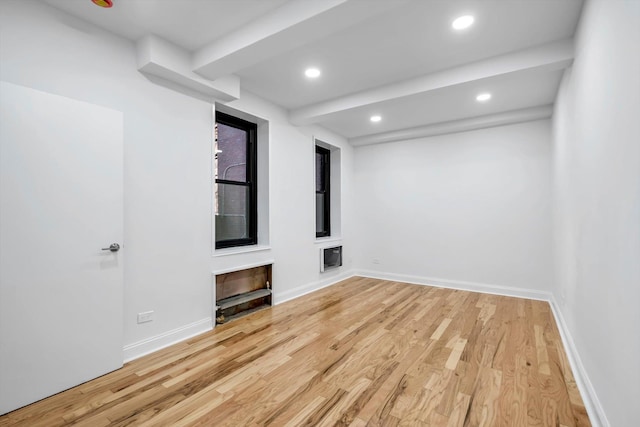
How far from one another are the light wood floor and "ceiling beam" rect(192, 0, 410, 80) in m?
2.57

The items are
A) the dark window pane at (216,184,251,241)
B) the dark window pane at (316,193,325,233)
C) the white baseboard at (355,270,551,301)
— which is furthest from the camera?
the dark window pane at (316,193,325,233)

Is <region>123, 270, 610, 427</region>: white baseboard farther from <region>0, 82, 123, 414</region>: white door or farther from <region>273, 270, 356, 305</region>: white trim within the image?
<region>0, 82, 123, 414</region>: white door

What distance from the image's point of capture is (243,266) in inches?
138

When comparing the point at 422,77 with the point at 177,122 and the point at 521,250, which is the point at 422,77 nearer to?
the point at 177,122

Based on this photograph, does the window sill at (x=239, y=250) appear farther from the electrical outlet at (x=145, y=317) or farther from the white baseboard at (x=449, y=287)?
the electrical outlet at (x=145, y=317)

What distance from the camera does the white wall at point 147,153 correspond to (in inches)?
81.3

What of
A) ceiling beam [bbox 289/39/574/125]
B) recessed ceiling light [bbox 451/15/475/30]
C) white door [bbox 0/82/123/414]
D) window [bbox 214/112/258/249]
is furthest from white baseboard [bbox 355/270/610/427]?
white door [bbox 0/82/123/414]

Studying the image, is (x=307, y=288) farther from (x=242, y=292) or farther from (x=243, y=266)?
(x=243, y=266)

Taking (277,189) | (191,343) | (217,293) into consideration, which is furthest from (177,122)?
(191,343)

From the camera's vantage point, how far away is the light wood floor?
1771 millimetres

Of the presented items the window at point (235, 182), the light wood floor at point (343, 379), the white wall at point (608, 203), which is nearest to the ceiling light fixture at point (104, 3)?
the window at point (235, 182)

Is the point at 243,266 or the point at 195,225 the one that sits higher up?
the point at 195,225

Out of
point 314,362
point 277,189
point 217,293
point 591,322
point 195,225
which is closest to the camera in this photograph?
point 591,322

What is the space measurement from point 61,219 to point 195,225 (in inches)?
43.5
